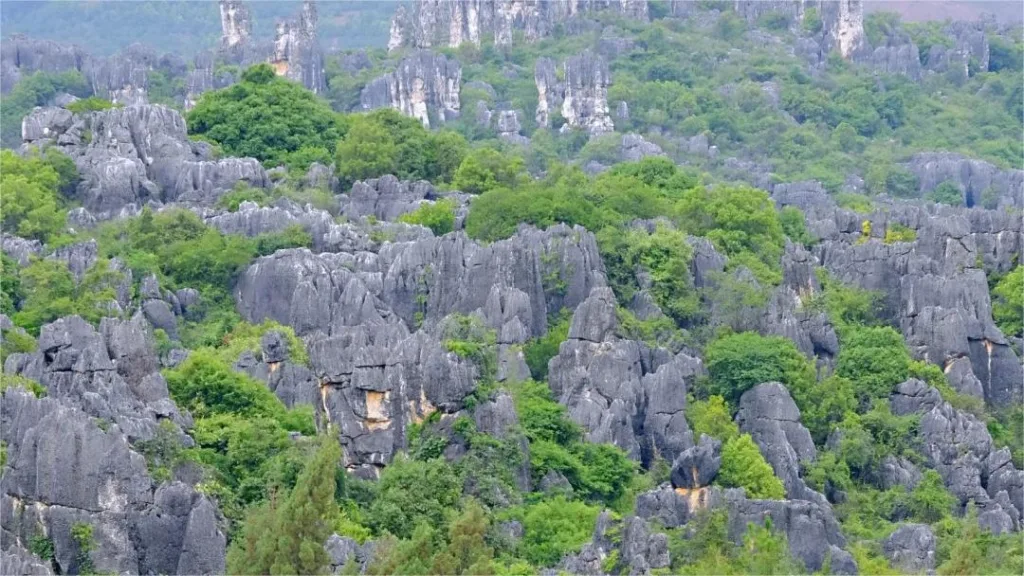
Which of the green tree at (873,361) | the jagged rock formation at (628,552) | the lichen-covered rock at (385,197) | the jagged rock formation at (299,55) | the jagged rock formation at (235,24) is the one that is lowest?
the jagged rock formation at (235,24)

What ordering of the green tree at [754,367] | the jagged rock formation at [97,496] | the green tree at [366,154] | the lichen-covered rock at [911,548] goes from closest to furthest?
1. the jagged rock formation at [97,496]
2. the lichen-covered rock at [911,548]
3. the green tree at [754,367]
4. the green tree at [366,154]

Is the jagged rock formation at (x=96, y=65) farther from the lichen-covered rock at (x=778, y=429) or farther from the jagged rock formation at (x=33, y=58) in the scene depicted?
the lichen-covered rock at (x=778, y=429)

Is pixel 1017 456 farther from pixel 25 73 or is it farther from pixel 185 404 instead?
pixel 25 73

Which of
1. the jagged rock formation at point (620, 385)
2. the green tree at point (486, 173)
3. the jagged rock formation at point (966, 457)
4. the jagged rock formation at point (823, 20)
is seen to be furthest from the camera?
the jagged rock formation at point (823, 20)

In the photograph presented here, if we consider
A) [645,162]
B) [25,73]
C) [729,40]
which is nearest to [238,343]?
[645,162]

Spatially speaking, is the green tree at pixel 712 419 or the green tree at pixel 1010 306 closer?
the green tree at pixel 712 419

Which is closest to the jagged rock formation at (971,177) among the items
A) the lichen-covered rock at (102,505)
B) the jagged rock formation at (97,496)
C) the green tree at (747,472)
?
the green tree at (747,472)

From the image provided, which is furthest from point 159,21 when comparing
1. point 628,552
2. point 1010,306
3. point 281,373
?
point 628,552

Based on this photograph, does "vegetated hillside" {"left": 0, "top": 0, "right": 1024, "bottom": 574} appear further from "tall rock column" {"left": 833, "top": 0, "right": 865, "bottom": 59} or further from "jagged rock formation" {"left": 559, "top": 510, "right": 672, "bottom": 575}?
"tall rock column" {"left": 833, "top": 0, "right": 865, "bottom": 59}
